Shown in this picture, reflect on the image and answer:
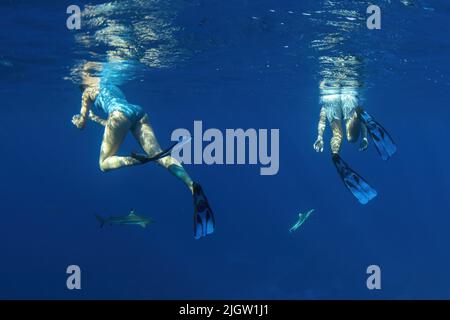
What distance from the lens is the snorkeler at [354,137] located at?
26.1ft

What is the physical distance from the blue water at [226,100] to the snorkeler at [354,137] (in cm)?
308

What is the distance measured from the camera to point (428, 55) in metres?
18.3

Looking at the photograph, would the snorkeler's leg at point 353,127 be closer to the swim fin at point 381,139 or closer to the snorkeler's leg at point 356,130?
the snorkeler's leg at point 356,130

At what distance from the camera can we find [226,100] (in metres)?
37.3

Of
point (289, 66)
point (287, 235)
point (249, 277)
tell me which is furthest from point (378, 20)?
point (287, 235)

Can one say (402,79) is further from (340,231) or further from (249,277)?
(340,231)

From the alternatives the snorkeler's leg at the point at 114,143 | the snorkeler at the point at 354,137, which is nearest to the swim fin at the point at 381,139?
the snorkeler at the point at 354,137

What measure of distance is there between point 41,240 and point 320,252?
885 inches

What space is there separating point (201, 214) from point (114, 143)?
2.31 meters

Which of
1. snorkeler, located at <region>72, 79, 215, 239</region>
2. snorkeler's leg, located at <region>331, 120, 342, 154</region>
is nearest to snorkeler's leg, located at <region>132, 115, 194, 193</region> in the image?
snorkeler, located at <region>72, 79, 215, 239</region>

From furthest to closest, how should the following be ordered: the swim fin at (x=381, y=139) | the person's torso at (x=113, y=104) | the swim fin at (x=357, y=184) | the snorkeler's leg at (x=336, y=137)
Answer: the snorkeler's leg at (x=336, y=137), the person's torso at (x=113, y=104), the swim fin at (x=381, y=139), the swim fin at (x=357, y=184)

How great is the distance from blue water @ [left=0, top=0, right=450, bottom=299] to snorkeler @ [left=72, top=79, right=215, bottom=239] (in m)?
3.44

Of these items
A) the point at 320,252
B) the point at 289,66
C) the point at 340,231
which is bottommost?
the point at 320,252

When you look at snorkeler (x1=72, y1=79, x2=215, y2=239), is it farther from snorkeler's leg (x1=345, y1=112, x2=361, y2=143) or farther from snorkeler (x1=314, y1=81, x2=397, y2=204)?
snorkeler's leg (x1=345, y1=112, x2=361, y2=143)
